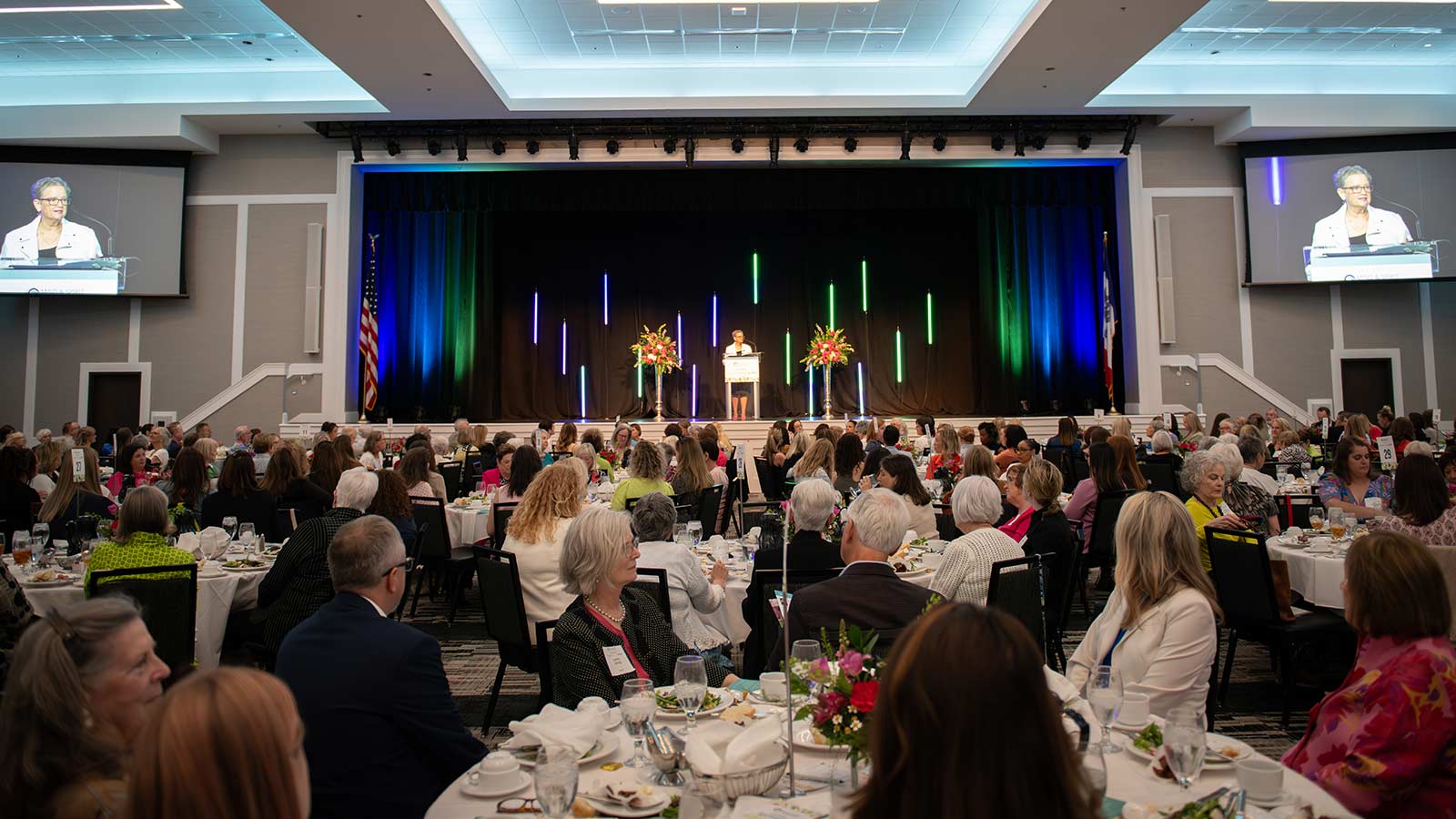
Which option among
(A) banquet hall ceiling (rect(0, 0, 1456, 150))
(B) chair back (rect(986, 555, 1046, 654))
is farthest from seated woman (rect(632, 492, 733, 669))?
(A) banquet hall ceiling (rect(0, 0, 1456, 150))

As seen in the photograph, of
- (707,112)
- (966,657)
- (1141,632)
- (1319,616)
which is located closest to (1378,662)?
(1141,632)

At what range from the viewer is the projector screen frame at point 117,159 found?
14.2 m

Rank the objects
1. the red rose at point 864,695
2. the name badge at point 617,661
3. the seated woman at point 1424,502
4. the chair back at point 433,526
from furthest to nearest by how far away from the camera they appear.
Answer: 1. the chair back at point 433,526
2. the seated woman at point 1424,502
3. the name badge at point 617,661
4. the red rose at point 864,695

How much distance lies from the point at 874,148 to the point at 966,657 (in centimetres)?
1455

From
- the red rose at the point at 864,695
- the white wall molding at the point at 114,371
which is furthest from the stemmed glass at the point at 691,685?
the white wall molding at the point at 114,371

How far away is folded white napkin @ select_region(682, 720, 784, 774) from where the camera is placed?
6.08 feet

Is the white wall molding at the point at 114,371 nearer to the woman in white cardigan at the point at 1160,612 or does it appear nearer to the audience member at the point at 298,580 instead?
the audience member at the point at 298,580

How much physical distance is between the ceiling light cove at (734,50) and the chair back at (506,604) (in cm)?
874

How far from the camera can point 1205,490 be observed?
5070mm

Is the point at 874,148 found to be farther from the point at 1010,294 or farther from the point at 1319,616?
the point at 1319,616

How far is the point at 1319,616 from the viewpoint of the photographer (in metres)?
4.71

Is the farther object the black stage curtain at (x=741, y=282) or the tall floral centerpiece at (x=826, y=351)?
the tall floral centerpiece at (x=826, y=351)

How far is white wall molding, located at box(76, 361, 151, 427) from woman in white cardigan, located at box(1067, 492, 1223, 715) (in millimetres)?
15579

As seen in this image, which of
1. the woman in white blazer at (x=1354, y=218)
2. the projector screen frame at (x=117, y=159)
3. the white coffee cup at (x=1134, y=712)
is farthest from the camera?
the woman in white blazer at (x=1354, y=218)
